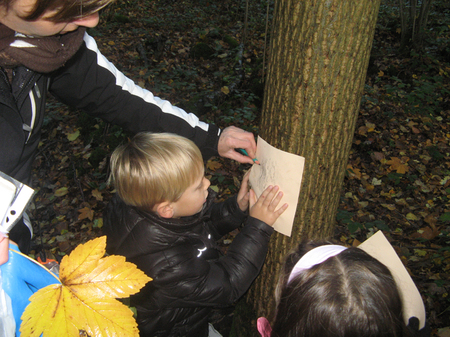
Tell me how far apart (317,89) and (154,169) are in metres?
0.85

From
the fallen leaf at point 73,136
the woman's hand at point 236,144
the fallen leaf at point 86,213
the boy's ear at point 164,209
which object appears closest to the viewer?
the boy's ear at point 164,209

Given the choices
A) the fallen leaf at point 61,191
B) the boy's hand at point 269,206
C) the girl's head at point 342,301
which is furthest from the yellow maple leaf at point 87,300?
the fallen leaf at point 61,191

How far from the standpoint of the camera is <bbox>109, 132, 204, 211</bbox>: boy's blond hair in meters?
1.52

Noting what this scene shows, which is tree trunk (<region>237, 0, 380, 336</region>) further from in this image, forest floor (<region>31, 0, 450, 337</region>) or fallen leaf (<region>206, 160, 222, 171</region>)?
fallen leaf (<region>206, 160, 222, 171</region>)

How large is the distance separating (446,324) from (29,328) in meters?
2.77

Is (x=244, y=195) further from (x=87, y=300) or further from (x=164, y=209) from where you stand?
(x=87, y=300)

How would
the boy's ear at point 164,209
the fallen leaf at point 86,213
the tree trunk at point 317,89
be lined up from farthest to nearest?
the fallen leaf at point 86,213 < the boy's ear at point 164,209 < the tree trunk at point 317,89

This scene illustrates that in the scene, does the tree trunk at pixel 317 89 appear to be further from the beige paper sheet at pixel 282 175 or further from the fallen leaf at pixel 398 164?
the fallen leaf at pixel 398 164

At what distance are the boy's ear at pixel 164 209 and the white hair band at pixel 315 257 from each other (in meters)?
0.75

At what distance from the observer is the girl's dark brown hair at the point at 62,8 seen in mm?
920

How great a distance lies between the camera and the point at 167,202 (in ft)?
5.19

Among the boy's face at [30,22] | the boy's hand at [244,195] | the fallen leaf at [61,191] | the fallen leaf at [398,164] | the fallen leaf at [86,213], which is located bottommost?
the fallen leaf at [86,213]

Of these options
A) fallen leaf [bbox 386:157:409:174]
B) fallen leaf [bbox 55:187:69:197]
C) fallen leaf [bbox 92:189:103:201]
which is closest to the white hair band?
fallen leaf [bbox 92:189:103:201]

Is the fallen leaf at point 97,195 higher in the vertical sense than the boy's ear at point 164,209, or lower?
lower
